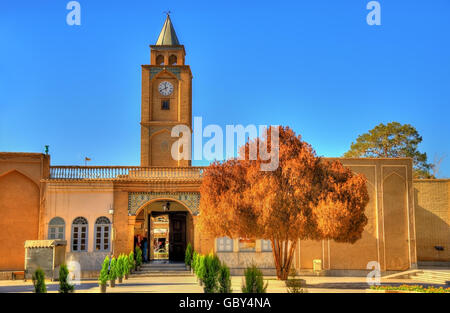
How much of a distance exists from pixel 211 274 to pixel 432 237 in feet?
55.9

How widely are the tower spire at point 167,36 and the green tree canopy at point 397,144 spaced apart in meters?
17.0

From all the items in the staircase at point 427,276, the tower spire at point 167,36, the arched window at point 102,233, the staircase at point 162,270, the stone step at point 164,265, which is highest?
the tower spire at point 167,36

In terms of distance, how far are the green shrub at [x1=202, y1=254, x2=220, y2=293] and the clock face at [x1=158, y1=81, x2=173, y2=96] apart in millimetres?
19919

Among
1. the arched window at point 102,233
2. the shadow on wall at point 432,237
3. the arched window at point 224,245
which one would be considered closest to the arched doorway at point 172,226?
the arched window at point 224,245

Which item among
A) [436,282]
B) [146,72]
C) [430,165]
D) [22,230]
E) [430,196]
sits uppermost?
[146,72]

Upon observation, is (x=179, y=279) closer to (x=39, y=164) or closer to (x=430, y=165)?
(x=39, y=164)

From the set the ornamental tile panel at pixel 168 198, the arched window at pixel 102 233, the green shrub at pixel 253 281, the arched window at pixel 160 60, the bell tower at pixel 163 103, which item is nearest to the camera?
the green shrub at pixel 253 281

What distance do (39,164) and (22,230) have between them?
3157mm

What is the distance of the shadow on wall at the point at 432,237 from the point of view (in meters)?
28.3

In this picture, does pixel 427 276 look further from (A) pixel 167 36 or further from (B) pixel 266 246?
(A) pixel 167 36

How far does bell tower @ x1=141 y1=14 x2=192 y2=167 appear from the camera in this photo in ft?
114

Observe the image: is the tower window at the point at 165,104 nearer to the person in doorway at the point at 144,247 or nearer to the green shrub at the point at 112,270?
the person in doorway at the point at 144,247
